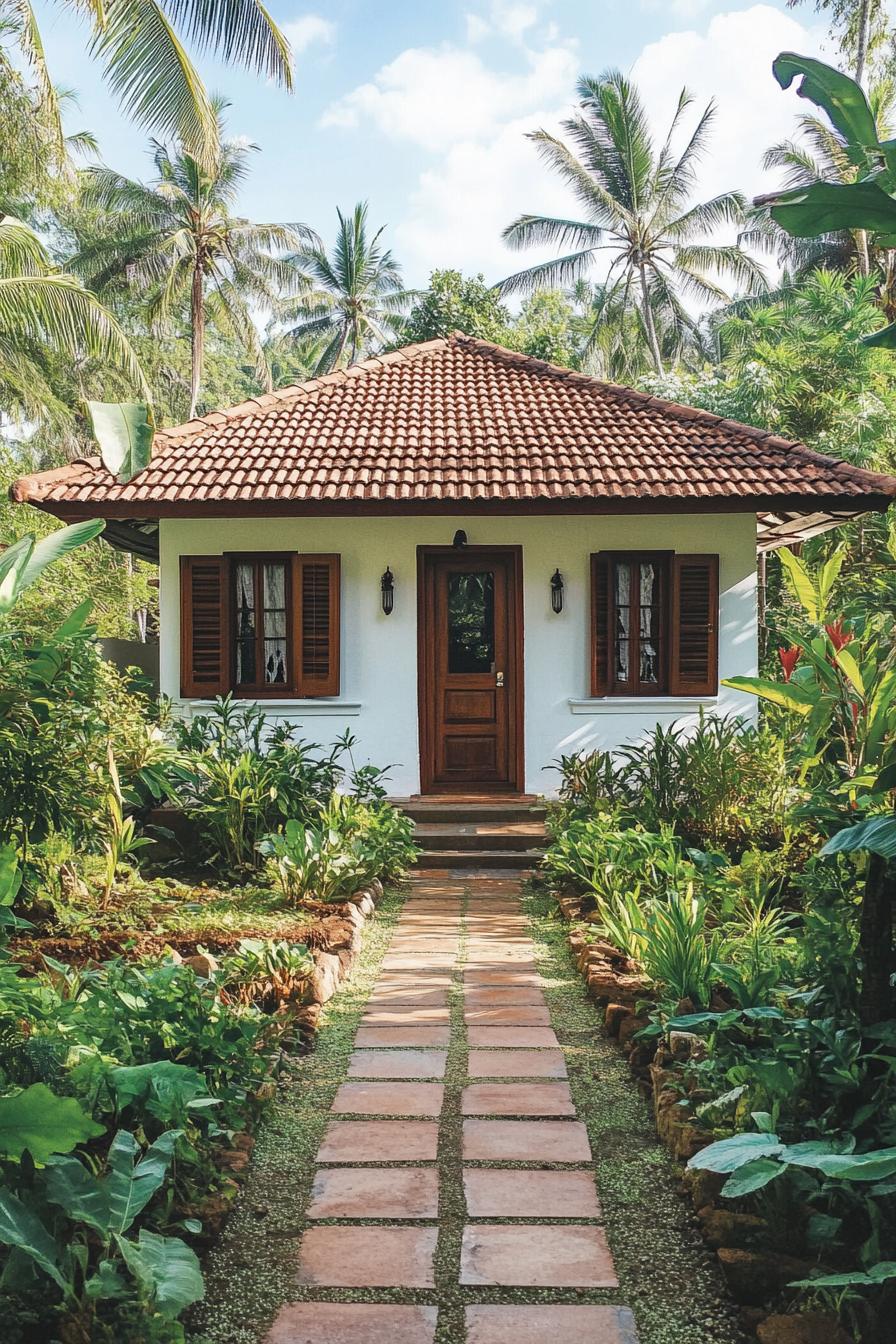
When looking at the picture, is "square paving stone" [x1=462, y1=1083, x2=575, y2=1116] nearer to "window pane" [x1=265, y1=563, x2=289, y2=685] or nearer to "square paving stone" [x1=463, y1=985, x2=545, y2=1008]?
"square paving stone" [x1=463, y1=985, x2=545, y2=1008]

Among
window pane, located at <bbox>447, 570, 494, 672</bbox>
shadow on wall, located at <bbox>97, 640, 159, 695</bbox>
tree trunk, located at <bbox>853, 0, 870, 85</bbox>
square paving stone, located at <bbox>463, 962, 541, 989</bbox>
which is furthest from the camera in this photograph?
Answer: tree trunk, located at <bbox>853, 0, 870, 85</bbox>

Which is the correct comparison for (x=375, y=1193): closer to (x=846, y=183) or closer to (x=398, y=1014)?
(x=398, y=1014)

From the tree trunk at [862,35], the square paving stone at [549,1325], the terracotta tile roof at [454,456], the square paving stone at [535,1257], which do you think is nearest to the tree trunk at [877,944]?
the square paving stone at [535,1257]

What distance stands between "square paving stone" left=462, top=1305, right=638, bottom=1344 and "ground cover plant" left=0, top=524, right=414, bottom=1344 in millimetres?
590

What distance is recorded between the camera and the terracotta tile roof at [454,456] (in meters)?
8.93

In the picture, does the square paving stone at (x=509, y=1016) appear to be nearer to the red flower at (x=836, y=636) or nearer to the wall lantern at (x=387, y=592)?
the red flower at (x=836, y=636)

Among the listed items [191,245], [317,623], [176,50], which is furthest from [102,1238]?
[191,245]

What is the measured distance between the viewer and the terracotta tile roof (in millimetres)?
8930

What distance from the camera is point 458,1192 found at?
10.1ft

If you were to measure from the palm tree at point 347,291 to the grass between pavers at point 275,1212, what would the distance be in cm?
3017

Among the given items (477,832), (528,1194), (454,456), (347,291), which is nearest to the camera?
(528,1194)

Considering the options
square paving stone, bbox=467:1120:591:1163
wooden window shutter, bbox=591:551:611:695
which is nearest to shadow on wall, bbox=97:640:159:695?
wooden window shutter, bbox=591:551:611:695

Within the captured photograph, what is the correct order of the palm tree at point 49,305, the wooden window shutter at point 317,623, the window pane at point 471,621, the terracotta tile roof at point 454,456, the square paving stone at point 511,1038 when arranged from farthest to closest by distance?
the palm tree at point 49,305 < the window pane at point 471,621 < the wooden window shutter at point 317,623 < the terracotta tile roof at point 454,456 < the square paving stone at point 511,1038

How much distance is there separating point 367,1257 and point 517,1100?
3.72 feet
